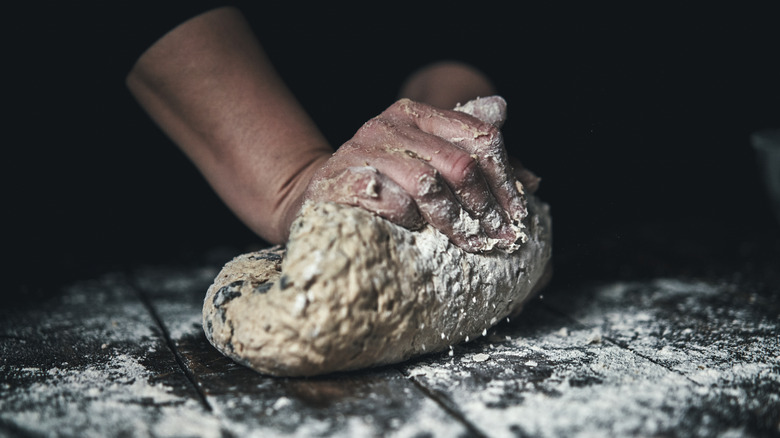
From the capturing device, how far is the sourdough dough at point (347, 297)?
0.94 meters

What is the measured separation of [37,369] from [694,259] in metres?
1.65

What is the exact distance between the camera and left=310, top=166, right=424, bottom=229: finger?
1.03 m

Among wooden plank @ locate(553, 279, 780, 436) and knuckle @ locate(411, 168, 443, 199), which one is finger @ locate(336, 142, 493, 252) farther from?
wooden plank @ locate(553, 279, 780, 436)

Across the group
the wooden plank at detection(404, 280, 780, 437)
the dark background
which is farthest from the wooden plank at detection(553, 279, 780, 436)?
the dark background

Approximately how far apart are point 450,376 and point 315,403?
23 centimetres

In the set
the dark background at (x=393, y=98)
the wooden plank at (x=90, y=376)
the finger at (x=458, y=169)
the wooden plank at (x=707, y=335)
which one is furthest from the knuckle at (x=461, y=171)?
the dark background at (x=393, y=98)

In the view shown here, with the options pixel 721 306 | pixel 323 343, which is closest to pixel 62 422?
pixel 323 343

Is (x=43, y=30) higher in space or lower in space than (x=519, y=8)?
lower

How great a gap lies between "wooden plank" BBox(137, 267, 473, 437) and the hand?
0.88ft

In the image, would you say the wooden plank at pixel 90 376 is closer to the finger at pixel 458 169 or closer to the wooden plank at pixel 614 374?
the wooden plank at pixel 614 374

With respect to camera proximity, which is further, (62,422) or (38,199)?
(38,199)

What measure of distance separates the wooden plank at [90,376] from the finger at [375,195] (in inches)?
15.0

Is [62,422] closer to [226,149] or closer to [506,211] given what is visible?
[226,149]

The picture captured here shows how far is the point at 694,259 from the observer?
1.84 m
